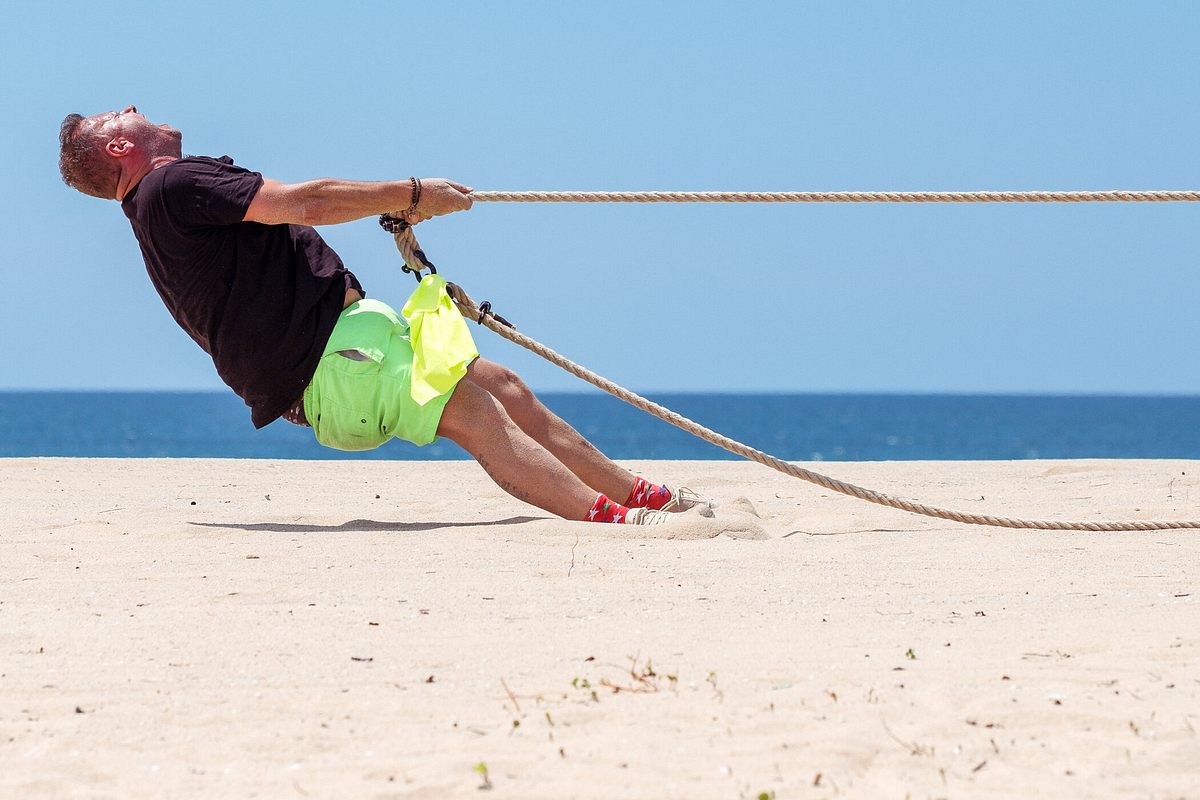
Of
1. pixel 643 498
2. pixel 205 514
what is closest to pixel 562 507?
pixel 643 498

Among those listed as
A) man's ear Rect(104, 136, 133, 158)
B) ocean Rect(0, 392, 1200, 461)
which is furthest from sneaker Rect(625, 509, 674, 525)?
ocean Rect(0, 392, 1200, 461)

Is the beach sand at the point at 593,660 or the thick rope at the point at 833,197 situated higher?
the thick rope at the point at 833,197

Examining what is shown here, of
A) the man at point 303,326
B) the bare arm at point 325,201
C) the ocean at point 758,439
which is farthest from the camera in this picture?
the ocean at point 758,439

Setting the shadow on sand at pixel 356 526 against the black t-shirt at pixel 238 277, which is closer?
the black t-shirt at pixel 238 277

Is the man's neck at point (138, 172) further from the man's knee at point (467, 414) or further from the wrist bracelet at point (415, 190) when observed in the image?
the man's knee at point (467, 414)

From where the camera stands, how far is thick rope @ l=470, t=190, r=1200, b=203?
4.93 meters

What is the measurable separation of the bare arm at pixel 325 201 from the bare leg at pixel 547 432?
0.69 m

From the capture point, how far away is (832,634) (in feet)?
9.79

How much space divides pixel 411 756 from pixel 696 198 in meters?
3.12

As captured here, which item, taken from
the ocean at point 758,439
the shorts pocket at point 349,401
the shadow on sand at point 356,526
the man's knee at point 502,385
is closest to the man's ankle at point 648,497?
the shadow on sand at point 356,526

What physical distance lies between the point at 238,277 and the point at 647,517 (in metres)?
1.61

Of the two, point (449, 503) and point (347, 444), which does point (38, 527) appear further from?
point (449, 503)

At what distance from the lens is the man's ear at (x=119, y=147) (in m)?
4.55

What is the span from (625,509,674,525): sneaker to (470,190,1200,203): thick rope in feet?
3.81
